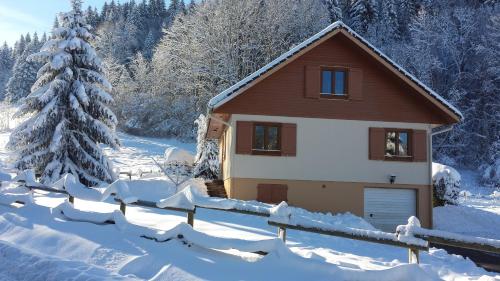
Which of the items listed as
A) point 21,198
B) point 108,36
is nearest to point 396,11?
point 108,36

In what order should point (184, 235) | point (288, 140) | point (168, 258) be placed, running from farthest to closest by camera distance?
point (288, 140) < point (184, 235) < point (168, 258)

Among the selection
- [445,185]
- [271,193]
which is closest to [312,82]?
[271,193]

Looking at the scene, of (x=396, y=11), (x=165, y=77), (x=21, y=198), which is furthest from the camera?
(x=396, y=11)

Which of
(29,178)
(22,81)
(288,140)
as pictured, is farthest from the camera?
(22,81)

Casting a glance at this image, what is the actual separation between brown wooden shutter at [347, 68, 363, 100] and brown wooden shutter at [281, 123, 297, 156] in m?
3.00

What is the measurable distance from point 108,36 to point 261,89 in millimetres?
61263

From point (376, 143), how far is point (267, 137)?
462cm

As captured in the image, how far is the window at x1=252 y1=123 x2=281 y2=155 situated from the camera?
19984mm

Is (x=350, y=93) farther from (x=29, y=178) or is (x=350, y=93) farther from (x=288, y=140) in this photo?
(x=29, y=178)

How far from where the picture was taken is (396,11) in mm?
65062

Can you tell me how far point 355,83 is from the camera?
67.5 feet

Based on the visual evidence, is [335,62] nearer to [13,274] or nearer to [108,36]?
[13,274]

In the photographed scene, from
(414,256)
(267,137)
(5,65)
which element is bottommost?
(414,256)

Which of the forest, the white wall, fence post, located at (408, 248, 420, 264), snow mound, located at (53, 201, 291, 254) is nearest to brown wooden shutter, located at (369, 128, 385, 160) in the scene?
the white wall
